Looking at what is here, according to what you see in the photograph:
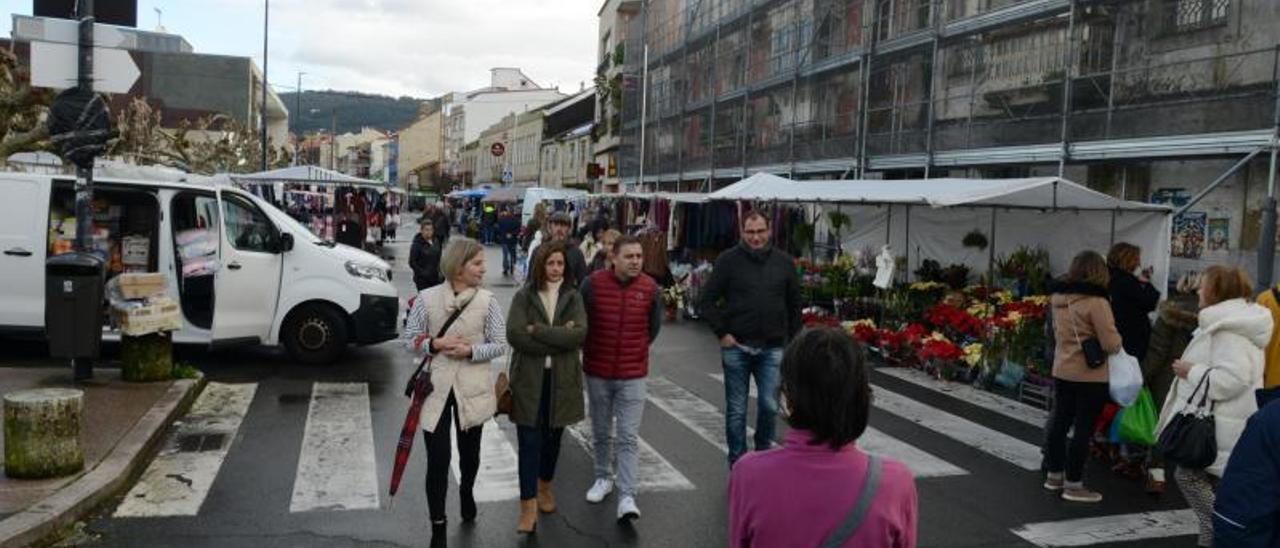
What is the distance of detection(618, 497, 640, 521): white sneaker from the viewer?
5.64 meters

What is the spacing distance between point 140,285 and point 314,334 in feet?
7.12

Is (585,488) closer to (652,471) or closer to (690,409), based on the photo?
(652,471)

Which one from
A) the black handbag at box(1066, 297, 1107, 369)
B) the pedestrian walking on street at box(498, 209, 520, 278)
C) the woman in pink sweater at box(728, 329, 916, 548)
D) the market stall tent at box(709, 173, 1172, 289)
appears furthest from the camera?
the pedestrian walking on street at box(498, 209, 520, 278)

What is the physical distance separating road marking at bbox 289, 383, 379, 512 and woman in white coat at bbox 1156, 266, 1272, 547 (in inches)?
177

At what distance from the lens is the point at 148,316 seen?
860cm

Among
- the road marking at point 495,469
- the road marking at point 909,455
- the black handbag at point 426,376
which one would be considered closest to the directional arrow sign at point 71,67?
the road marking at point 495,469

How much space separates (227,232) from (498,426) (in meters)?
4.20

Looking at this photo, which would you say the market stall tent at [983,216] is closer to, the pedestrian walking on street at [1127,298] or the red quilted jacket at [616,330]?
the pedestrian walking on street at [1127,298]

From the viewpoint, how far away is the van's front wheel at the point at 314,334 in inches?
419

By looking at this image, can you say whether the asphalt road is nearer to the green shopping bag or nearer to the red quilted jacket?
the green shopping bag

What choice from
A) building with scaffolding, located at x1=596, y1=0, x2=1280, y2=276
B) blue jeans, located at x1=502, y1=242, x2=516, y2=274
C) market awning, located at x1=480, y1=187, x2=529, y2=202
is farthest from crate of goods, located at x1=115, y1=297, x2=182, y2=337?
market awning, located at x1=480, y1=187, x2=529, y2=202

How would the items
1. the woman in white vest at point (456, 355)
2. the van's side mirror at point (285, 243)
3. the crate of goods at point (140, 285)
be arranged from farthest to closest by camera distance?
the van's side mirror at point (285, 243) < the crate of goods at point (140, 285) < the woman in white vest at point (456, 355)

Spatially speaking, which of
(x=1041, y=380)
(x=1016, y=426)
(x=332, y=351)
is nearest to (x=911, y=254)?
(x=1041, y=380)

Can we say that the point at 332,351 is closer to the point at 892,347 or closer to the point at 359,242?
the point at 892,347
